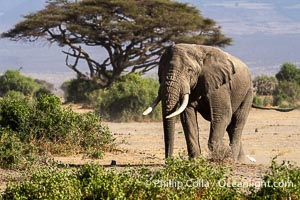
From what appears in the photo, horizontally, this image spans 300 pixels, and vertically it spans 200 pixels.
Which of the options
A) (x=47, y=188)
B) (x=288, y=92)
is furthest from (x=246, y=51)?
(x=47, y=188)

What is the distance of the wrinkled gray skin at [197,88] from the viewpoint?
Answer: 12664 millimetres

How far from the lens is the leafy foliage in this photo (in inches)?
583

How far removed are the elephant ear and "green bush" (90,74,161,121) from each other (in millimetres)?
12609

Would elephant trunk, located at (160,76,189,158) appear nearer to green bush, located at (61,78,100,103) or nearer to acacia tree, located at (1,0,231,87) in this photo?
green bush, located at (61,78,100,103)

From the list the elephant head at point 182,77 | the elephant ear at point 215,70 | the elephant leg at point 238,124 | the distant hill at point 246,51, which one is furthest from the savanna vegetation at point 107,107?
the distant hill at point 246,51

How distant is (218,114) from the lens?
13.5m

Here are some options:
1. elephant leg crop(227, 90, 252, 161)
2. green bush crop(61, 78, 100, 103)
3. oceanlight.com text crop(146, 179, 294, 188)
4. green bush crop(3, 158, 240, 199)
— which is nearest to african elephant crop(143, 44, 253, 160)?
elephant leg crop(227, 90, 252, 161)

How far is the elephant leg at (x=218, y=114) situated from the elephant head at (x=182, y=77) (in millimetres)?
173

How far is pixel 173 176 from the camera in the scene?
29.4 feet

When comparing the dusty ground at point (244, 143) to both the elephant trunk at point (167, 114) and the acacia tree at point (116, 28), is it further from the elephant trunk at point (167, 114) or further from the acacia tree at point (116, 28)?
the acacia tree at point (116, 28)

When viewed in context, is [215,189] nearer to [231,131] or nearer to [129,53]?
[231,131]

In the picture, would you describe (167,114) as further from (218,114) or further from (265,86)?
(265,86)

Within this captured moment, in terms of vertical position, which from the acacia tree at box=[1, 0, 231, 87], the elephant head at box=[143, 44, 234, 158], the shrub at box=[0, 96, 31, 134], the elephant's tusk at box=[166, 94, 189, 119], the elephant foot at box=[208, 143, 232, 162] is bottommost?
the elephant foot at box=[208, 143, 232, 162]

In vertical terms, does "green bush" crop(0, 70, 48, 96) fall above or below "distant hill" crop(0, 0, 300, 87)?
below
